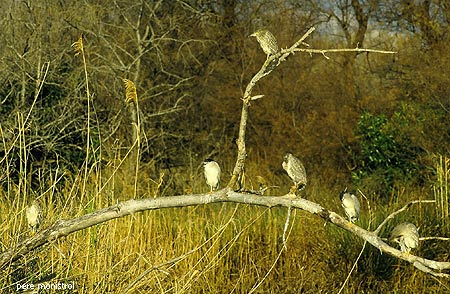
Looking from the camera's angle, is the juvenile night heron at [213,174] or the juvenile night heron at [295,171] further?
the juvenile night heron at [213,174]

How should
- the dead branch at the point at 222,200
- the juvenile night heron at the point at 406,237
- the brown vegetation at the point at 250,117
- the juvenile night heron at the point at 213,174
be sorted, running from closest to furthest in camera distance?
the dead branch at the point at 222,200
the juvenile night heron at the point at 406,237
the juvenile night heron at the point at 213,174
the brown vegetation at the point at 250,117

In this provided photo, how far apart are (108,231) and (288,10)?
941 centimetres

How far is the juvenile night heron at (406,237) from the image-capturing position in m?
3.40

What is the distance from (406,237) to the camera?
3.46 meters

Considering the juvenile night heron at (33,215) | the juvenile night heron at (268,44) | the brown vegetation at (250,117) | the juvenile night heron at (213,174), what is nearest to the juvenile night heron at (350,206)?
the juvenile night heron at (213,174)

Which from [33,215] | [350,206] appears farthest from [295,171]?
[33,215]

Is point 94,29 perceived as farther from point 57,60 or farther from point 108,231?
point 108,231

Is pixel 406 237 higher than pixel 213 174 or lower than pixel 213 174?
lower

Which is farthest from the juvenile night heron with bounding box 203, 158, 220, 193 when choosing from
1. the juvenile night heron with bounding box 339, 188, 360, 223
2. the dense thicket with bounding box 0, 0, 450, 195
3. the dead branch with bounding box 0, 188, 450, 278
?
the dense thicket with bounding box 0, 0, 450, 195

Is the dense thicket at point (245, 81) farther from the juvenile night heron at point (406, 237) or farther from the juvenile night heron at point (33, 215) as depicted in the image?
the juvenile night heron at point (406, 237)

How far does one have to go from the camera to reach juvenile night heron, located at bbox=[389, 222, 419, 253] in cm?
340

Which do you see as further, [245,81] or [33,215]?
[245,81]

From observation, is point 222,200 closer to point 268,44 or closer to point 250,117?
point 268,44

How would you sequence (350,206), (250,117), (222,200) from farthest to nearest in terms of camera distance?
(250,117) → (350,206) → (222,200)
